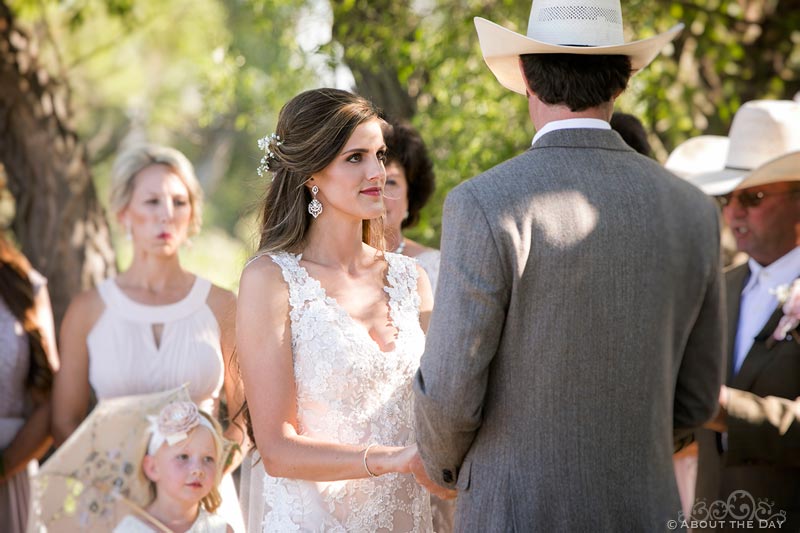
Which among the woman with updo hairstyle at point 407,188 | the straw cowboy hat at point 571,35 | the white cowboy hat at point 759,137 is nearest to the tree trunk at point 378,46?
the woman with updo hairstyle at point 407,188

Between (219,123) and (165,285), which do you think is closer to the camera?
(165,285)

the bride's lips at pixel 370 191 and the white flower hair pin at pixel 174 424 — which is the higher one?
the bride's lips at pixel 370 191

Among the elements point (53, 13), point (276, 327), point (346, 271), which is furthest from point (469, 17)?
point (53, 13)

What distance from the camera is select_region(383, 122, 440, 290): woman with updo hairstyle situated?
4.46 meters

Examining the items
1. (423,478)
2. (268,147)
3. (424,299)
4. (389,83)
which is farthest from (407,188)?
(423,478)

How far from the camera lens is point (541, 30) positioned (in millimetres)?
2629

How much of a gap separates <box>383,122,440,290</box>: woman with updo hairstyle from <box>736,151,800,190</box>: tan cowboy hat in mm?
1362

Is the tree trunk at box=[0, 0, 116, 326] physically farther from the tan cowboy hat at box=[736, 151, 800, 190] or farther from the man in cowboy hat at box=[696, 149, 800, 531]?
the tan cowboy hat at box=[736, 151, 800, 190]

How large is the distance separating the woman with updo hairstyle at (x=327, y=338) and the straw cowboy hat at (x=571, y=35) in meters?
0.72

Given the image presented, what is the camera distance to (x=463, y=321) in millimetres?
2352

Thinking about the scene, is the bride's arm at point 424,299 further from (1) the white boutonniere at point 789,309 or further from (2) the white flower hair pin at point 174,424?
(1) the white boutonniere at point 789,309

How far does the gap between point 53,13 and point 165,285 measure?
7.63 meters

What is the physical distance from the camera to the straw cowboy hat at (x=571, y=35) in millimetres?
2494

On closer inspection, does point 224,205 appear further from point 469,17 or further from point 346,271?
point 346,271
